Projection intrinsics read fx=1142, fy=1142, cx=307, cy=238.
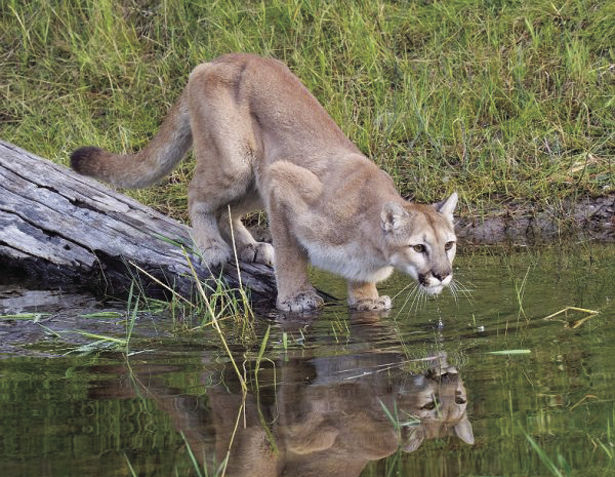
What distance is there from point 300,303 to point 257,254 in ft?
2.25

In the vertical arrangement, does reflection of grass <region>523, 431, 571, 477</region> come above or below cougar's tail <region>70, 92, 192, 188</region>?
below

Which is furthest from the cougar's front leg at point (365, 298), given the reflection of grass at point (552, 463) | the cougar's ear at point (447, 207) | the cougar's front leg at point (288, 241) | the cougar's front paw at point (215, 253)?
the reflection of grass at point (552, 463)

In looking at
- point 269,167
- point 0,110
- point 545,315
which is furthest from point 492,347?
point 0,110

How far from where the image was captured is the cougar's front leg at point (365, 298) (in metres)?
6.05

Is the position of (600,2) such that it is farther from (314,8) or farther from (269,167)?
(269,167)

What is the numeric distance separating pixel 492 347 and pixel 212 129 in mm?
2347

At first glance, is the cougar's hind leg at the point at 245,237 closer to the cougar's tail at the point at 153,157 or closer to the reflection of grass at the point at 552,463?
the cougar's tail at the point at 153,157

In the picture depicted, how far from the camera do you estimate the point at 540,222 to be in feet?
25.2

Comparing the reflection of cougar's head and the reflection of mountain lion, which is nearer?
the reflection of mountain lion

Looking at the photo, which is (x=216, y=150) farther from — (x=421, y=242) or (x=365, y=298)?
(x=421, y=242)

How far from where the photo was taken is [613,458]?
10.5 ft

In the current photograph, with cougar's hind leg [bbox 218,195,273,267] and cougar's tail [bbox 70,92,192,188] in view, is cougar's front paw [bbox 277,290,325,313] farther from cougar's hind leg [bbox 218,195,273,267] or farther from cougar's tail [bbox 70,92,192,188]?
cougar's tail [bbox 70,92,192,188]

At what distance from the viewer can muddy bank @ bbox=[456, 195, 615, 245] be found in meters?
7.57

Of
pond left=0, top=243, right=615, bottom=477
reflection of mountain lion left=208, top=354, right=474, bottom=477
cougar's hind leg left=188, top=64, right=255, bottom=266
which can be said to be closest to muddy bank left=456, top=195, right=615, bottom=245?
pond left=0, top=243, right=615, bottom=477
